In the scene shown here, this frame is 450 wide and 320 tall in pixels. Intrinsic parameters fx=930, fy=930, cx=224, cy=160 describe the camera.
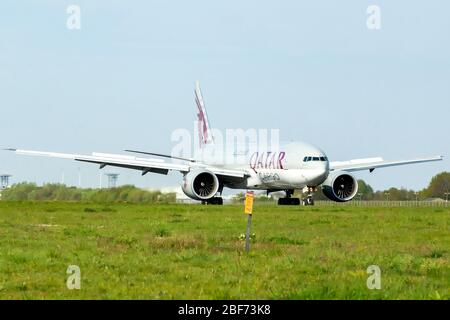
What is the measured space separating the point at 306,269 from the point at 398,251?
5086 millimetres

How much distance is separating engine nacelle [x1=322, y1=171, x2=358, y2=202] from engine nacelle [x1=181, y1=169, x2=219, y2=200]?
7.46 metres

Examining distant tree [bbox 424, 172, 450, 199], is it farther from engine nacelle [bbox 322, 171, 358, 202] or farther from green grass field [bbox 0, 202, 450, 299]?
green grass field [bbox 0, 202, 450, 299]

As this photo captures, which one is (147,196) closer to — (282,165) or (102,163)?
→ (102,163)

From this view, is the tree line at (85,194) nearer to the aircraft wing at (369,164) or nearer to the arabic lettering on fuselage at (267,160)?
the arabic lettering on fuselage at (267,160)

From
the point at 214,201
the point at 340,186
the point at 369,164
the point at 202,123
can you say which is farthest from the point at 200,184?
the point at 202,123

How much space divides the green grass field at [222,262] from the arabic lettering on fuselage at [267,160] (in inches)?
1237

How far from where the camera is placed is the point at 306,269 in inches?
647

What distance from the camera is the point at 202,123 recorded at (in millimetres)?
77188

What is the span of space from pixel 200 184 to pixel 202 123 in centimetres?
1723

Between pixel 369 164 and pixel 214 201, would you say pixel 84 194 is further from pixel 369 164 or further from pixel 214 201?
pixel 369 164

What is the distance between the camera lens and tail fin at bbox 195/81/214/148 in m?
75.0
